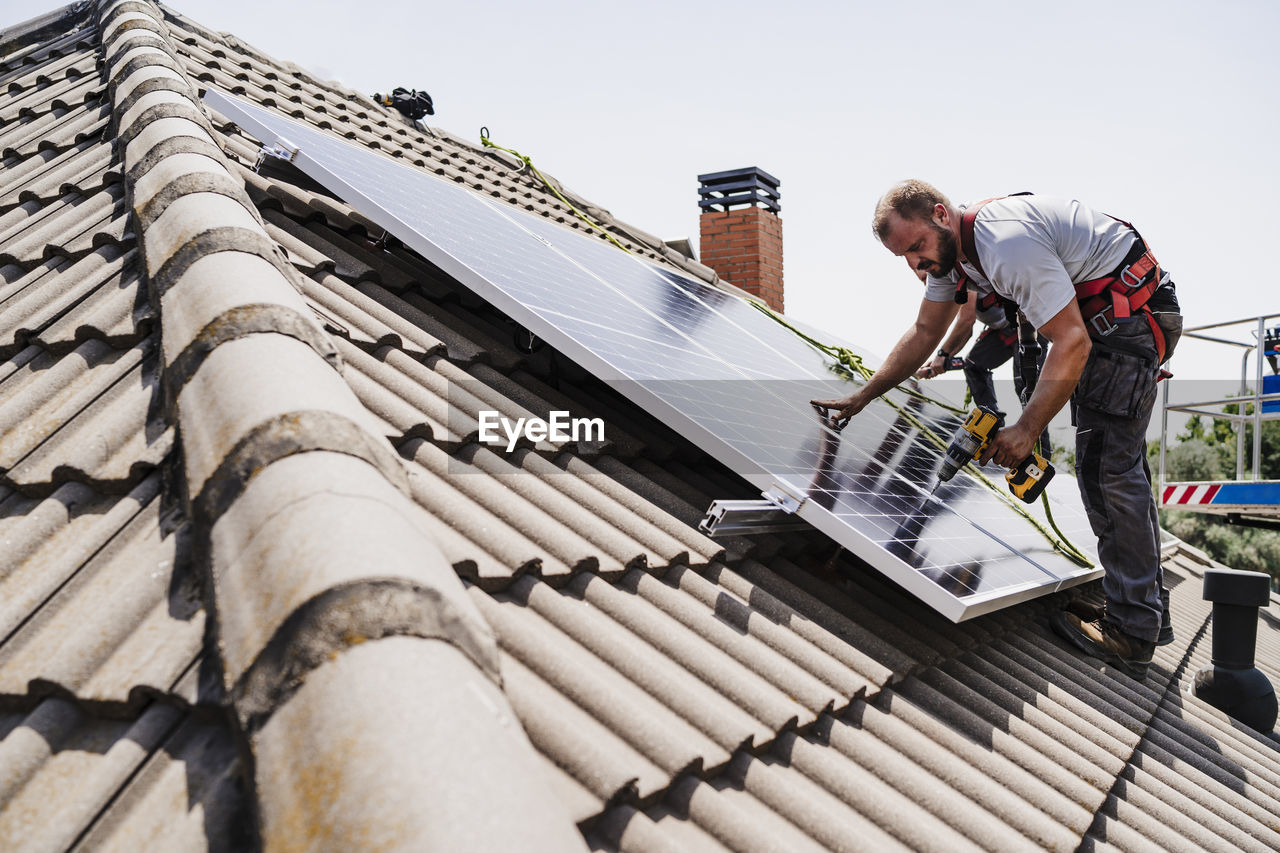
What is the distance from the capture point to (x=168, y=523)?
1.82 metres

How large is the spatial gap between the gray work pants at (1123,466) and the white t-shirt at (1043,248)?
1.13ft

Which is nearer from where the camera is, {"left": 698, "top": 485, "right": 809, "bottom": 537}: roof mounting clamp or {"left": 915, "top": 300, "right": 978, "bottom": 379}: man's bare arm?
{"left": 698, "top": 485, "right": 809, "bottom": 537}: roof mounting clamp

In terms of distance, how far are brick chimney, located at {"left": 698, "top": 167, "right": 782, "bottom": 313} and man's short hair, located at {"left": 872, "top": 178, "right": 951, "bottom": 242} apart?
7.38m

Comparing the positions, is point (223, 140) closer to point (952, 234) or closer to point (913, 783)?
point (952, 234)

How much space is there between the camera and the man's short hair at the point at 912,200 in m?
3.77

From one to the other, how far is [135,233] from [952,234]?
3.10 meters

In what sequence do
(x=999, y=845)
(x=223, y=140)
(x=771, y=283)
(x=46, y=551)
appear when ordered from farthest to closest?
(x=771, y=283)
(x=223, y=140)
(x=999, y=845)
(x=46, y=551)

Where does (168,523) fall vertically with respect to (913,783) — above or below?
below

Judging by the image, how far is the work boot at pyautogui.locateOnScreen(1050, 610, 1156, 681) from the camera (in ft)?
12.9

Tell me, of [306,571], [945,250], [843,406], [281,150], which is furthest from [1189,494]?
[306,571]

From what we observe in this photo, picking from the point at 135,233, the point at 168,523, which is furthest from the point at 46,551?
the point at 135,233

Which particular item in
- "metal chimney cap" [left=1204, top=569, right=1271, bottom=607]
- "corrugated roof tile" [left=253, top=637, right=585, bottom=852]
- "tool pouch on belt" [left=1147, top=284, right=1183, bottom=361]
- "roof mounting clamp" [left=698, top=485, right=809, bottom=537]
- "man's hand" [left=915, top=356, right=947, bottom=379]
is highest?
"man's hand" [left=915, top=356, right=947, bottom=379]

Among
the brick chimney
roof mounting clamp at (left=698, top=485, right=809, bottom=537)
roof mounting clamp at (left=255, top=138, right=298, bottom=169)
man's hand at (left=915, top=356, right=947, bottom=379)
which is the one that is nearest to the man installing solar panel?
roof mounting clamp at (left=698, top=485, right=809, bottom=537)

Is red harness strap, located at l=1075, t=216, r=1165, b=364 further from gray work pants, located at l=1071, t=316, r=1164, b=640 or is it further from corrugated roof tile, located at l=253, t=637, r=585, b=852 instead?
corrugated roof tile, located at l=253, t=637, r=585, b=852
